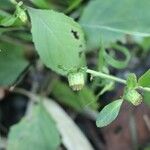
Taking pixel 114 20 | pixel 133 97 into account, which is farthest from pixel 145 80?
pixel 114 20

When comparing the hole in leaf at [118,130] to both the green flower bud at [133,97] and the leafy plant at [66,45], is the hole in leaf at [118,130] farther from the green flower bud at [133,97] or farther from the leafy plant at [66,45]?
the green flower bud at [133,97]

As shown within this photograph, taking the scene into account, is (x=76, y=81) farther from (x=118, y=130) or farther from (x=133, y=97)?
(x=118, y=130)

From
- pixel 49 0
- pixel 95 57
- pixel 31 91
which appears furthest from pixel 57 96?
pixel 49 0

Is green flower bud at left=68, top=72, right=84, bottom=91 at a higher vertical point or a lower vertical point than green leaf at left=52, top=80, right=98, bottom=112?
higher

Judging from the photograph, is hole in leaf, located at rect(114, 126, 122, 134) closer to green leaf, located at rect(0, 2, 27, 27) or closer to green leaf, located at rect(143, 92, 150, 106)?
green leaf, located at rect(143, 92, 150, 106)

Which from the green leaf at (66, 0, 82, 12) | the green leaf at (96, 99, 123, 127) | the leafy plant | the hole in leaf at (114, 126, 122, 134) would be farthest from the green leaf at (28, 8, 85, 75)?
the hole in leaf at (114, 126, 122, 134)

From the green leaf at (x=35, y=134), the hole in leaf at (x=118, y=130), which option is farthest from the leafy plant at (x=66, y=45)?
the hole in leaf at (x=118, y=130)
